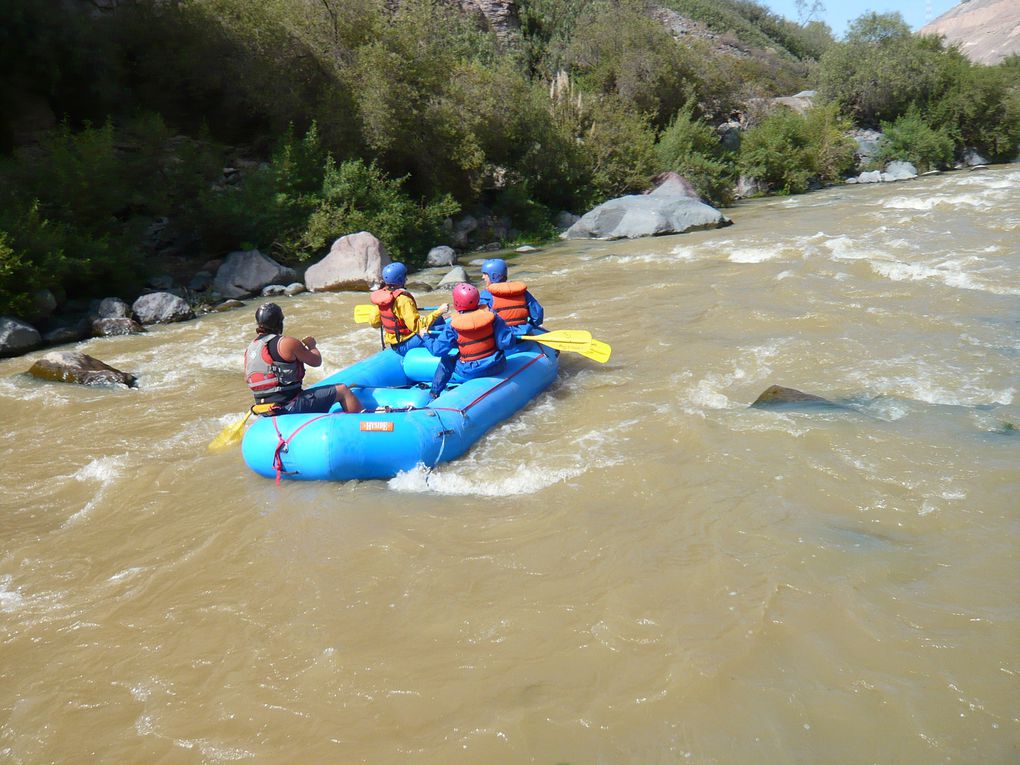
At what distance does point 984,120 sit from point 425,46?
19409 millimetres

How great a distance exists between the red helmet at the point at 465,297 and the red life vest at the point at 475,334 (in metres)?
0.05

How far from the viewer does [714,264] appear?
33.9 ft

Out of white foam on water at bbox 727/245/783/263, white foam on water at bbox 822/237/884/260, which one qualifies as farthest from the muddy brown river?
white foam on water at bbox 727/245/783/263

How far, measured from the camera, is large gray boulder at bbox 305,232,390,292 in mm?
11016

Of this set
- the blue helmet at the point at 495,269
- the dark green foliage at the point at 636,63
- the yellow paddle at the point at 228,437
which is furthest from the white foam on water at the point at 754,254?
the dark green foliage at the point at 636,63

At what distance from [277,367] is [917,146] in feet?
75.6

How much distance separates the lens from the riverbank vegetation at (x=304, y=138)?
10.7 metres

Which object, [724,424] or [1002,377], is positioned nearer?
[724,424]

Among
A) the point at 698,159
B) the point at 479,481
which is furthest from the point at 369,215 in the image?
the point at 479,481

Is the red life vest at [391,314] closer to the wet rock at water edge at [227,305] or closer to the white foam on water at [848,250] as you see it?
the wet rock at water edge at [227,305]

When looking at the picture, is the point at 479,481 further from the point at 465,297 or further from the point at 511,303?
the point at 511,303

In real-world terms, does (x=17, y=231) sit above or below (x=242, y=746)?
above

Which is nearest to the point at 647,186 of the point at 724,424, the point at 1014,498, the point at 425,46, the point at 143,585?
the point at 425,46

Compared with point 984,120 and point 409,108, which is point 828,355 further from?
point 984,120
